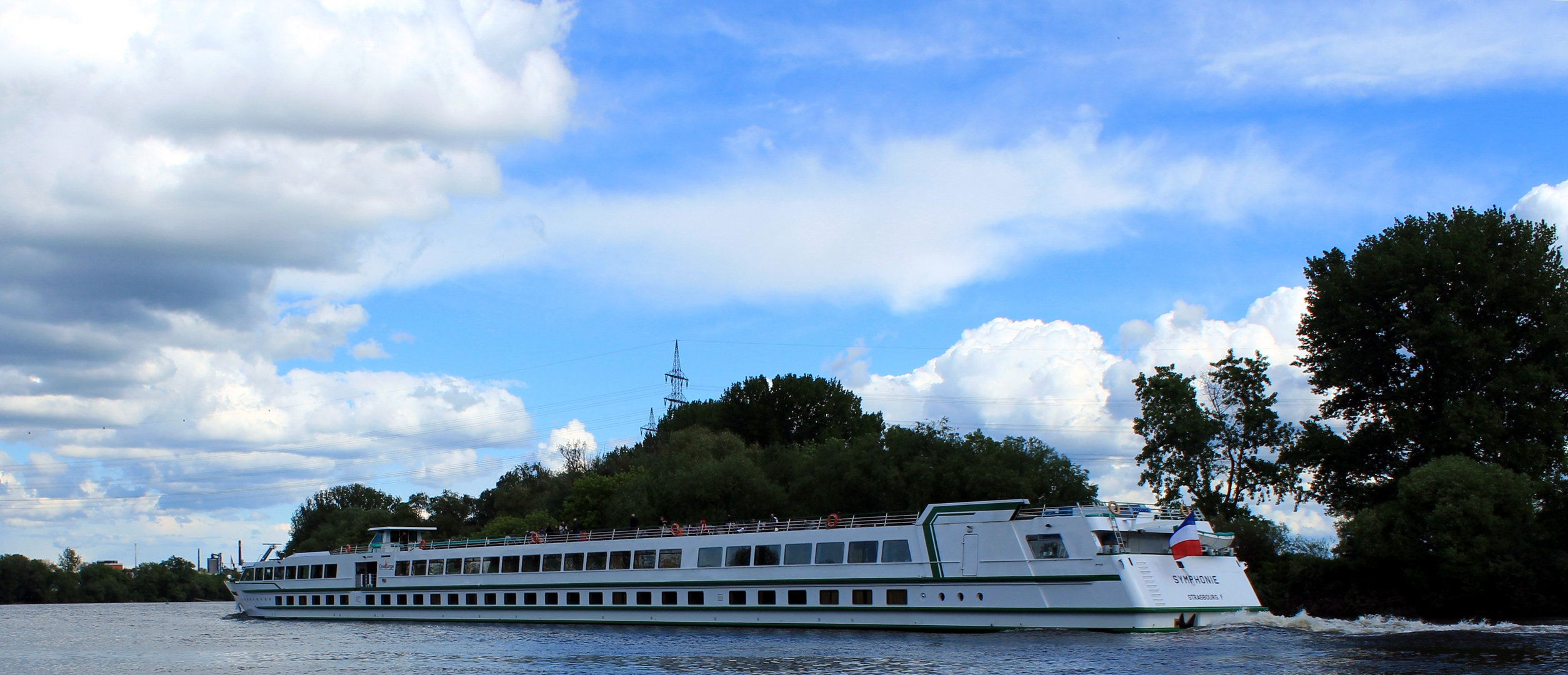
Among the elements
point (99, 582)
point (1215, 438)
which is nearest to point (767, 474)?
point (1215, 438)

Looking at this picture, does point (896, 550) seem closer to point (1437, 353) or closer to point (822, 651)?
point (822, 651)

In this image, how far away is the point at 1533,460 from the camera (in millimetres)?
48688

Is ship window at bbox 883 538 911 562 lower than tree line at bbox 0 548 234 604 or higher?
higher

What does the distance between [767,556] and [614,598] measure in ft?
25.1

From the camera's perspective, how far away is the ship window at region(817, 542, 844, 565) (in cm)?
4044

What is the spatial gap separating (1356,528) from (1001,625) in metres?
20.6

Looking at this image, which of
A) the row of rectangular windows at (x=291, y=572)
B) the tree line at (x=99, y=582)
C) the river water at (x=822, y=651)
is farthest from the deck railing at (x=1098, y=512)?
the tree line at (x=99, y=582)

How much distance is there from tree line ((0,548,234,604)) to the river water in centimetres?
8418

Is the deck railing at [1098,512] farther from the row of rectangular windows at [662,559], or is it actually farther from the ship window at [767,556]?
the ship window at [767,556]

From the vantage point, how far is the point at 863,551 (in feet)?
131

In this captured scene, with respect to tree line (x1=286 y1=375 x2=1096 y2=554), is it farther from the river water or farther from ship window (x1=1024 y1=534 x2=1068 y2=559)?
ship window (x1=1024 y1=534 x2=1068 y2=559)

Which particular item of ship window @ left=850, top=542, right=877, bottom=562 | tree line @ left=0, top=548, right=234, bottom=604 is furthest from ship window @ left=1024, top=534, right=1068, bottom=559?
tree line @ left=0, top=548, right=234, bottom=604

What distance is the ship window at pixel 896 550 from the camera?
38656mm

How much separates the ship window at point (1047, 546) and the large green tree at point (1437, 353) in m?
22.7
